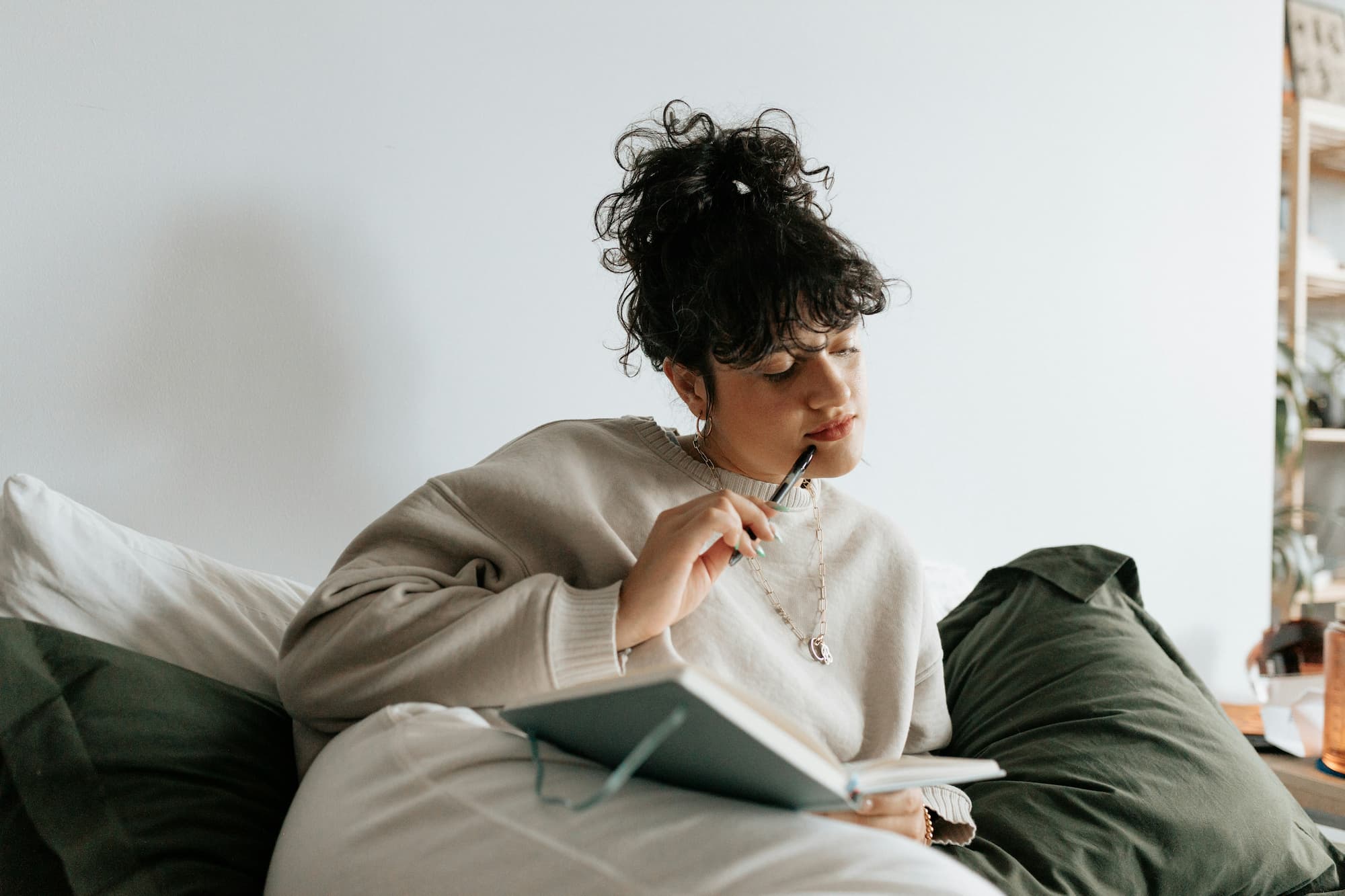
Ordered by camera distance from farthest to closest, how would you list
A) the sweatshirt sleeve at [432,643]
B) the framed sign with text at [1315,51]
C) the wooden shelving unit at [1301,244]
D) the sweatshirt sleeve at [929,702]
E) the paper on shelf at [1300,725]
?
the framed sign with text at [1315,51]
the wooden shelving unit at [1301,244]
the paper on shelf at [1300,725]
the sweatshirt sleeve at [929,702]
the sweatshirt sleeve at [432,643]

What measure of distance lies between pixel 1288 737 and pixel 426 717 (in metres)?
1.50

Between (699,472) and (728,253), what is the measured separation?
0.23m

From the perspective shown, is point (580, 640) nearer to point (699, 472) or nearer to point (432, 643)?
point (432, 643)

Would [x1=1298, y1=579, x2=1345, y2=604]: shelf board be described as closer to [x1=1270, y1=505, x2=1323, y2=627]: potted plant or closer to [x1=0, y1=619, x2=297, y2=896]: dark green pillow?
[x1=1270, y1=505, x2=1323, y2=627]: potted plant

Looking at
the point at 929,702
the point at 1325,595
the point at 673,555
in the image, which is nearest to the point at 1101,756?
the point at 929,702

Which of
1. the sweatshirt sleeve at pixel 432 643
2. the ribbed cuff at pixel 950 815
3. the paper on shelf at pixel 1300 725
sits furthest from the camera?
the paper on shelf at pixel 1300 725

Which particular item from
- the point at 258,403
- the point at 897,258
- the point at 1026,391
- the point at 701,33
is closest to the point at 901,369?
the point at 897,258

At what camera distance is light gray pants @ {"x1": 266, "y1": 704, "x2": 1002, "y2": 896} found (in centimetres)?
57

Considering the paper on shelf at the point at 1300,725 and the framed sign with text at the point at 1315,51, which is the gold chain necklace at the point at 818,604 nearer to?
the paper on shelf at the point at 1300,725

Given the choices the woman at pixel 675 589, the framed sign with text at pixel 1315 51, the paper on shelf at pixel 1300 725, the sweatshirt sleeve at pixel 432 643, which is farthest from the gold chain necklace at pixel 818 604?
the framed sign with text at pixel 1315 51

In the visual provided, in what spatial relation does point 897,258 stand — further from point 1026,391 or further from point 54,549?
point 54,549

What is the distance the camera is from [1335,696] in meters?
1.56

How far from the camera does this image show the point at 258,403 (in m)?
1.21

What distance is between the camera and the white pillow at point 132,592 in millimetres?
895
